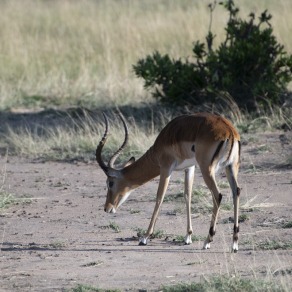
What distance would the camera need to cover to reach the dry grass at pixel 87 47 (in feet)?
49.6

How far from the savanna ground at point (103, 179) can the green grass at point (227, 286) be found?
0.05 ft

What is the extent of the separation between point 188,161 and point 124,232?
960 mm

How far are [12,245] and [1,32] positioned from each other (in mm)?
12263

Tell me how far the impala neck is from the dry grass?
19.6ft

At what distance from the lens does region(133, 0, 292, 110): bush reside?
43.1 feet

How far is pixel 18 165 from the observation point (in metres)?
11.8

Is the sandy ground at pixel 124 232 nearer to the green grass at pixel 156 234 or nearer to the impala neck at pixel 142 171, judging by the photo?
the green grass at pixel 156 234

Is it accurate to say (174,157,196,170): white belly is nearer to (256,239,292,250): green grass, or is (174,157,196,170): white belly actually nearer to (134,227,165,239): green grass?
(134,227,165,239): green grass

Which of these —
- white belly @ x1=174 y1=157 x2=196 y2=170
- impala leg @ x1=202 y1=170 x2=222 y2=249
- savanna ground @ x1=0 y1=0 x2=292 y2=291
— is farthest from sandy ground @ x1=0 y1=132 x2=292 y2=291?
white belly @ x1=174 y1=157 x2=196 y2=170

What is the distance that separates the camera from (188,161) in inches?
311

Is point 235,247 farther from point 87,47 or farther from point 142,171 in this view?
point 87,47

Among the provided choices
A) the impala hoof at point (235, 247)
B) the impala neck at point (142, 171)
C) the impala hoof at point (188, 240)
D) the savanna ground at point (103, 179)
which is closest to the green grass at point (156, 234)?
the savanna ground at point (103, 179)

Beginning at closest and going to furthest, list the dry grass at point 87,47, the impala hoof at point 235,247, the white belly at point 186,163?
1. the impala hoof at point 235,247
2. the white belly at point 186,163
3. the dry grass at point 87,47

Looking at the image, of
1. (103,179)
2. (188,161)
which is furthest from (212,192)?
(103,179)
